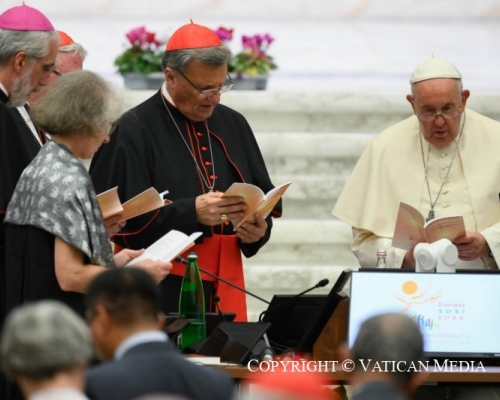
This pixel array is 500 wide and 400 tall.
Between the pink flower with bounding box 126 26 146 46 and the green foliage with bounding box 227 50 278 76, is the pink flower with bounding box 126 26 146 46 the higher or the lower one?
the higher one

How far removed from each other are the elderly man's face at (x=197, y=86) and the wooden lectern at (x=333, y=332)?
1.26m

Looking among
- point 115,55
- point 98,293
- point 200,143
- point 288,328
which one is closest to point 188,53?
point 200,143

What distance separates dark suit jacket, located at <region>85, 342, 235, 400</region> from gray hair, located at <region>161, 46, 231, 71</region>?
9.18 ft

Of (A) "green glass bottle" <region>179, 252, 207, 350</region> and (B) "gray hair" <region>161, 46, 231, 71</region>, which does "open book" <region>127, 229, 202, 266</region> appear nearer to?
(A) "green glass bottle" <region>179, 252, 207, 350</region>

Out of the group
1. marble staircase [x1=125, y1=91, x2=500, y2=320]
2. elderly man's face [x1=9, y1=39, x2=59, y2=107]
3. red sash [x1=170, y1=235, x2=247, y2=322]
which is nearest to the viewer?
elderly man's face [x1=9, y1=39, x2=59, y2=107]

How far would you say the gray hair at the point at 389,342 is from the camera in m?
→ 3.58

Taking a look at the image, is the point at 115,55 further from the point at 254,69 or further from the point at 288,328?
the point at 288,328

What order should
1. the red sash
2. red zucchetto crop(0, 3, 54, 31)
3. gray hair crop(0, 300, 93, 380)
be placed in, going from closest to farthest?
gray hair crop(0, 300, 93, 380)
red zucchetto crop(0, 3, 54, 31)
the red sash

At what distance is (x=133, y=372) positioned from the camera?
3564 millimetres

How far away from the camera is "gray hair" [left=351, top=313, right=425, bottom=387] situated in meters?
3.58

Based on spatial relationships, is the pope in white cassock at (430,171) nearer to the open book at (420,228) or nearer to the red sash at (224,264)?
the open book at (420,228)

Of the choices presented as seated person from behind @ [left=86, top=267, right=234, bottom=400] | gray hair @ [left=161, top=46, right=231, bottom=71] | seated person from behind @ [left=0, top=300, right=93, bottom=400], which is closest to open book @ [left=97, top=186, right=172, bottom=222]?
gray hair @ [left=161, top=46, right=231, bottom=71]

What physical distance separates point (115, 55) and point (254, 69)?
1.28m

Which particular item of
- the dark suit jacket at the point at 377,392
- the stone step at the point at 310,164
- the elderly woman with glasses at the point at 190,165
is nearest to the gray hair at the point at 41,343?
the dark suit jacket at the point at 377,392
